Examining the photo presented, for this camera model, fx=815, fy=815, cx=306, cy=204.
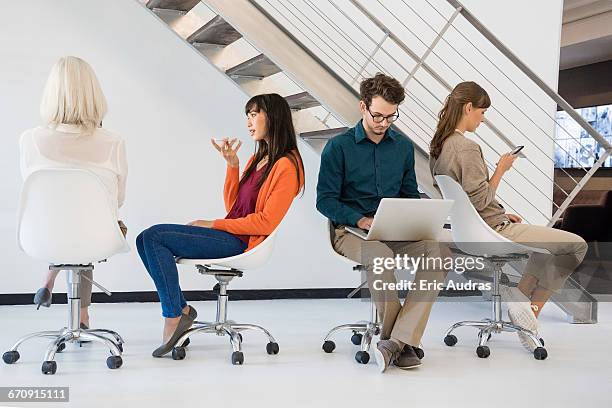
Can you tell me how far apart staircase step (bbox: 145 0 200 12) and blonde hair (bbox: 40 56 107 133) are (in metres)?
1.61

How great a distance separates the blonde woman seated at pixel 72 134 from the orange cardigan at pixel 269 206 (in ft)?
1.73

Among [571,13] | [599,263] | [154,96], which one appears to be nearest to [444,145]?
[154,96]

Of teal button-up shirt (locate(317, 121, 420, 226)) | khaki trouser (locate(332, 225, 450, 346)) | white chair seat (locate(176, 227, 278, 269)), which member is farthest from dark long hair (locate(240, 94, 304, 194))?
Result: khaki trouser (locate(332, 225, 450, 346))

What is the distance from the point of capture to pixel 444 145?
3.87 meters

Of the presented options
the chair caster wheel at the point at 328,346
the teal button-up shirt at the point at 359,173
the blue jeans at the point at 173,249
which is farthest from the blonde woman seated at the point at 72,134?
the chair caster wheel at the point at 328,346

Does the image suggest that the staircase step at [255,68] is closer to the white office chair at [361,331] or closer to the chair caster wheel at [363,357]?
the white office chair at [361,331]

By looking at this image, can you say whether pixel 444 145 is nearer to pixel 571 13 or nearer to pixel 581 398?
pixel 581 398

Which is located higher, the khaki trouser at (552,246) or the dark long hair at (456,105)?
the dark long hair at (456,105)

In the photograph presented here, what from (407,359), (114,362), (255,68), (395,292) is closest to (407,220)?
(395,292)

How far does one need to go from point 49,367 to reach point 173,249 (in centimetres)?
67

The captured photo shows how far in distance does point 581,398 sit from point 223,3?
9.13 ft

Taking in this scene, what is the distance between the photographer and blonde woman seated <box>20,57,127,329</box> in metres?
3.28

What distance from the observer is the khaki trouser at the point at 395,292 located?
3330mm

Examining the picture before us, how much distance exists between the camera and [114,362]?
3.27 metres
